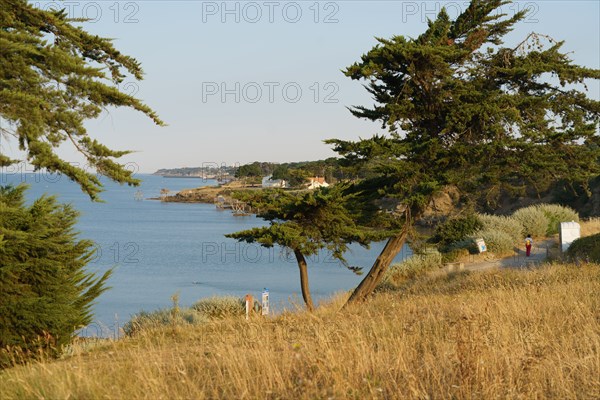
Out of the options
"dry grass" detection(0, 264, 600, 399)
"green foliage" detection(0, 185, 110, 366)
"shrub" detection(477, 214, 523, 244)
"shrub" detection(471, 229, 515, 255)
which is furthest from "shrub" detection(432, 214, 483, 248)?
"dry grass" detection(0, 264, 600, 399)

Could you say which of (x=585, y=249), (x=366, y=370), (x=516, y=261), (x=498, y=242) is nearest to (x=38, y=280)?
(x=366, y=370)

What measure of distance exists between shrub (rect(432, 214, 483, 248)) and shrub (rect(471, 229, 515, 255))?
244 cm

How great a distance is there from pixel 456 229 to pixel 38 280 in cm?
2339

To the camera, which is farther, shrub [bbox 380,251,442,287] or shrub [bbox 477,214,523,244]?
shrub [bbox 477,214,523,244]

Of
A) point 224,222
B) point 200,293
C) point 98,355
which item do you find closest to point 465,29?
point 98,355

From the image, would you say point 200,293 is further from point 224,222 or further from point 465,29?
point 224,222

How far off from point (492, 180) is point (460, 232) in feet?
55.4

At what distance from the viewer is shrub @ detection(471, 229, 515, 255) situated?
28888 millimetres

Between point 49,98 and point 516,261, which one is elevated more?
point 49,98

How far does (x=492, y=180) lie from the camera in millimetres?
16438

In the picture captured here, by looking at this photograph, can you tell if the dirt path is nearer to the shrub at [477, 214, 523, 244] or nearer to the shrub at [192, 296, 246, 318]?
the shrub at [477, 214, 523, 244]

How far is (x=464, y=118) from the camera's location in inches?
651

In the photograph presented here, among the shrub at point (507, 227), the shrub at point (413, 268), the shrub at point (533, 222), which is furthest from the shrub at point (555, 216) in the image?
the shrub at point (413, 268)

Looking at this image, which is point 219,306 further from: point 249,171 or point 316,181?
point 249,171
